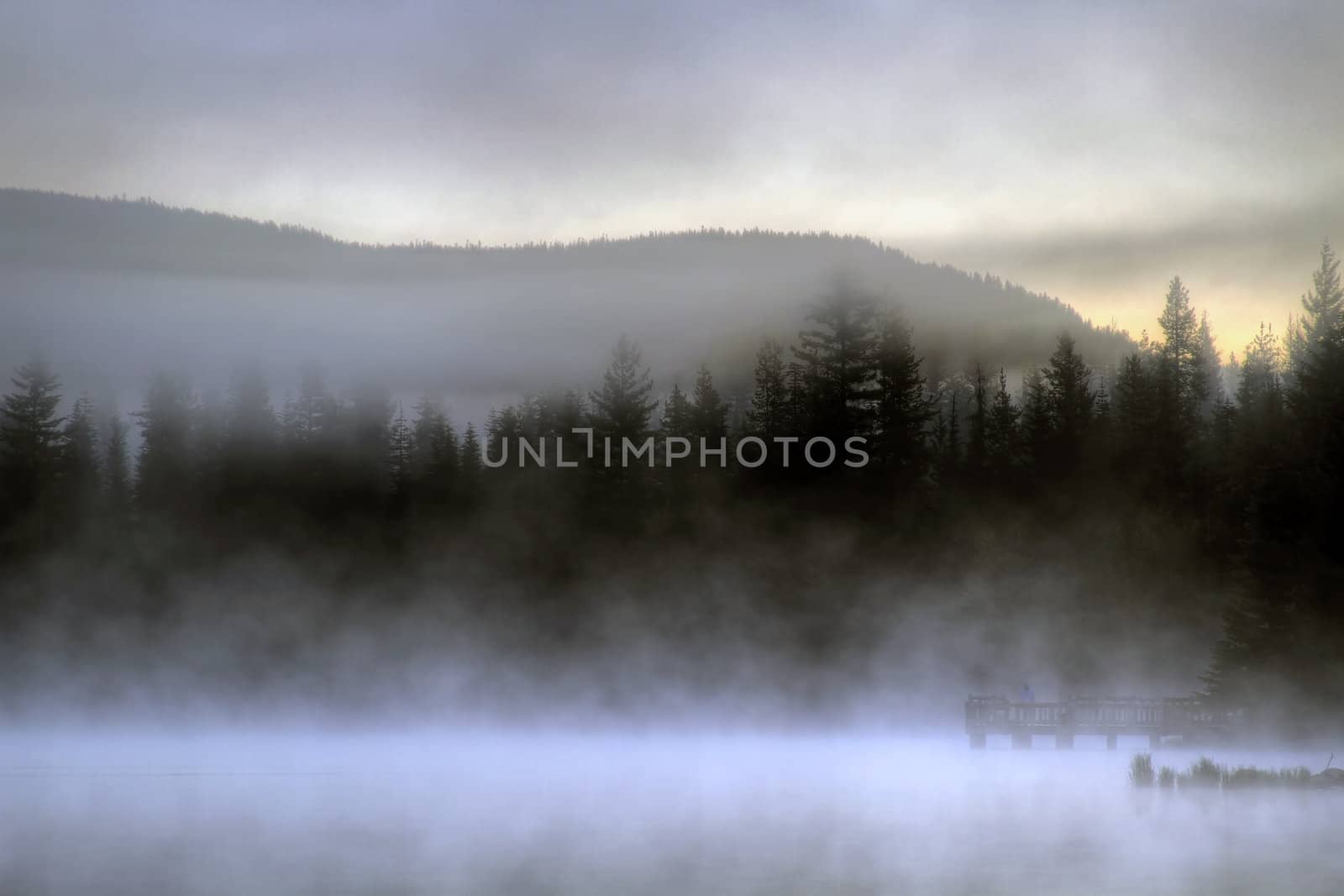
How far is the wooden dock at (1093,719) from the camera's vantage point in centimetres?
3969

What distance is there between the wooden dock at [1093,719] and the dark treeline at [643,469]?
837 cm

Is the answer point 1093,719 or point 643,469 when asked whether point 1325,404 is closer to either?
point 1093,719

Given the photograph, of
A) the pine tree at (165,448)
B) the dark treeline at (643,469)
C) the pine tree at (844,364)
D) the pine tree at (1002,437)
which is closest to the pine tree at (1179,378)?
the dark treeline at (643,469)

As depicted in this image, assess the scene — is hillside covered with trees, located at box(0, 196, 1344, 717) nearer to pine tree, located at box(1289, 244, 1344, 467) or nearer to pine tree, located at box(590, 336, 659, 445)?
pine tree, located at box(590, 336, 659, 445)

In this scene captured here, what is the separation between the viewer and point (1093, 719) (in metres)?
41.8

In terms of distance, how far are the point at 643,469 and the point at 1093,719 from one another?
84.2 ft

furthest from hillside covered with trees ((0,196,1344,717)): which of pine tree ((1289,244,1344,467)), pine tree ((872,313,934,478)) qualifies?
pine tree ((1289,244,1344,467))

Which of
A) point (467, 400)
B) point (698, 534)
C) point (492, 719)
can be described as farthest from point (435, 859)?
point (467, 400)

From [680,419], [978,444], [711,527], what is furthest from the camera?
[680,419]

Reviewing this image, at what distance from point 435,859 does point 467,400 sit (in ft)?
305

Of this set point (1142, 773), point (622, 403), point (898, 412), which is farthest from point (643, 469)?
point (1142, 773)

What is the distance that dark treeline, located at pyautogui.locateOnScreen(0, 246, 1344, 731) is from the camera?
58.9 m

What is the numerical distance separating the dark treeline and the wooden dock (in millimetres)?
8368

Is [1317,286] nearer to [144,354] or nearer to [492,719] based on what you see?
[492,719]
